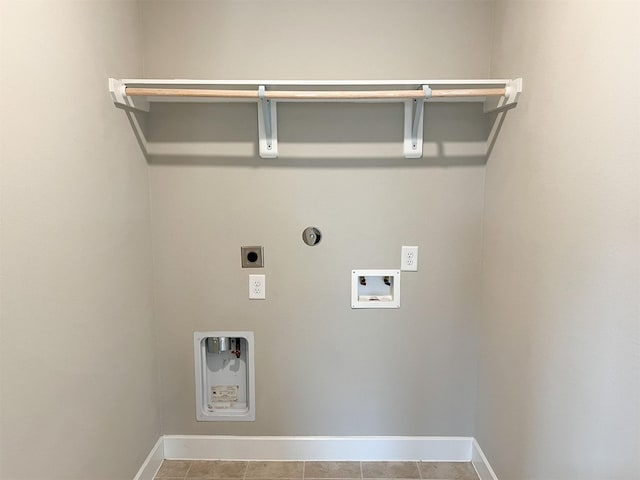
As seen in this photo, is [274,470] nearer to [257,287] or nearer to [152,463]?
[152,463]

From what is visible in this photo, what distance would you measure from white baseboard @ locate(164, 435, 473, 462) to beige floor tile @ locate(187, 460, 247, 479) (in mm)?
31

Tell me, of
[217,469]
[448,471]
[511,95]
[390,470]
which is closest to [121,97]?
[511,95]

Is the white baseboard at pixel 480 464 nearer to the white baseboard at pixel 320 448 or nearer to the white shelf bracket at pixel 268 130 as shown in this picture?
the white baseboard at pixel 320 448

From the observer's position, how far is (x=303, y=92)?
1.75 m

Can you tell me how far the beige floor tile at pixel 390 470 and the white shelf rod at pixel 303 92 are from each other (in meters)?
1.66

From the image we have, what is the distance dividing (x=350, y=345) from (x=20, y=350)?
1.38 metres

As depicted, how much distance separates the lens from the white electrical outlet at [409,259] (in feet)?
6.78

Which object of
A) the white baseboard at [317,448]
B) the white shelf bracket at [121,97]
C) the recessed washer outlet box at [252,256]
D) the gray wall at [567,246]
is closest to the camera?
the gray wall at [567,246]

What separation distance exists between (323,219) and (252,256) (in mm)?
386

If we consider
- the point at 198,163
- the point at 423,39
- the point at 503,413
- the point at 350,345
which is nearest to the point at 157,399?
the point at 350,345

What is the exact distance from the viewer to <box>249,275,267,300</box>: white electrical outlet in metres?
2.08

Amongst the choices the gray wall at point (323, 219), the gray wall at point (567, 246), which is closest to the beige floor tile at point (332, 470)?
the gray wall at point (323, 219)

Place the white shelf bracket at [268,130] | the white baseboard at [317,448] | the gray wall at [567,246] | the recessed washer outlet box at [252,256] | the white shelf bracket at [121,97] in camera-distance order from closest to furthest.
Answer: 1. the gray wall at [567,246]
2. the white shelf bracket at [121,97]
3. the white shelf bracket at [268,130]
4. the recessed washer outlet box at [252,256]
5. the white baseboard at [317,448]

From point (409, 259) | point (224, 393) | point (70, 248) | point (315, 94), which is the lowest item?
point (224, 393)
